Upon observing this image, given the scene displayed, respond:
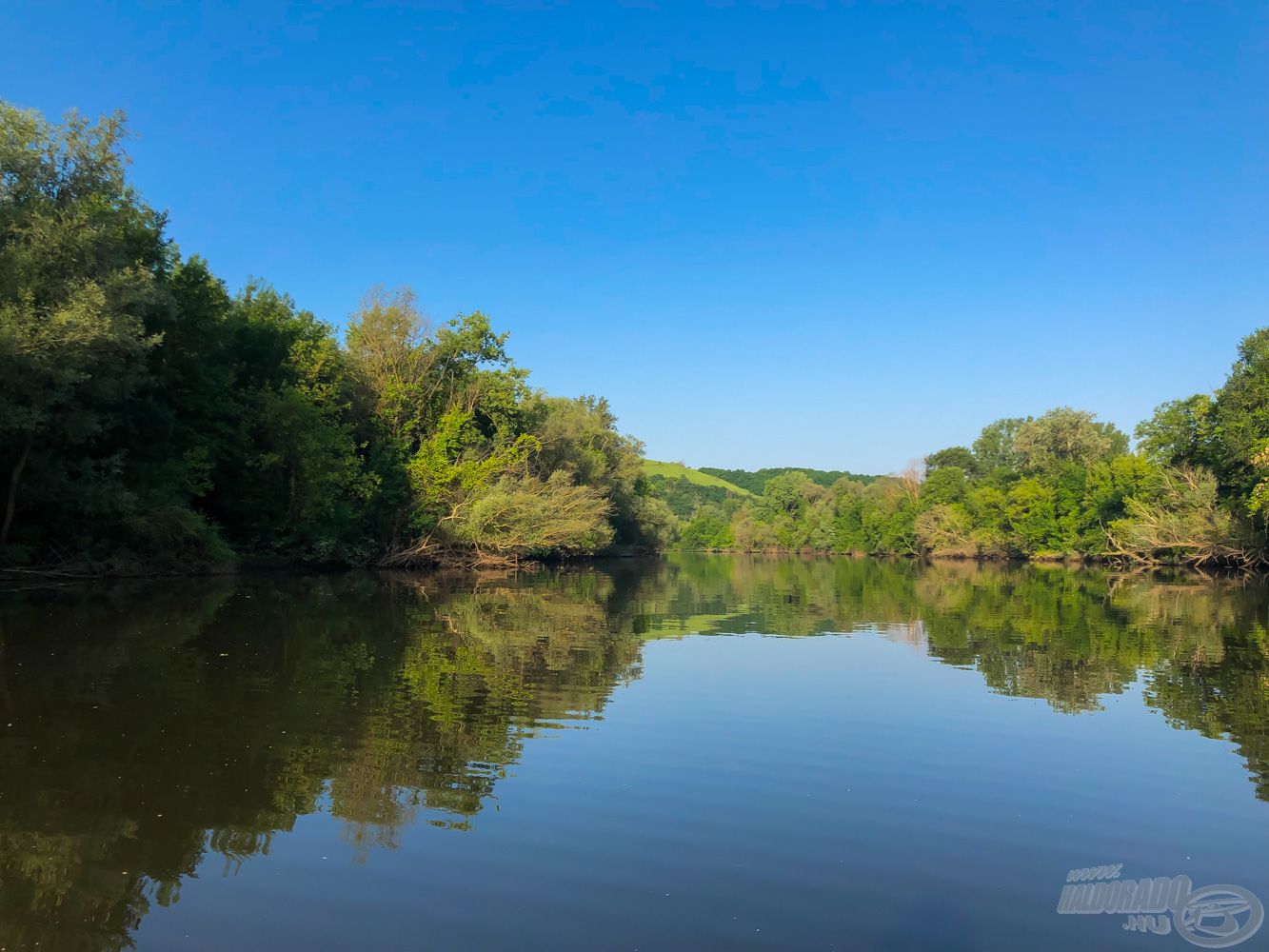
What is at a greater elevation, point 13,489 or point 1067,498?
point 1067,498

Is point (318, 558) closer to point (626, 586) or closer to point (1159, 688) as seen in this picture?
point (626, 586)

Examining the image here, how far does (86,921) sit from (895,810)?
611 cm

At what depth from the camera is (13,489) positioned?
24.3 meters

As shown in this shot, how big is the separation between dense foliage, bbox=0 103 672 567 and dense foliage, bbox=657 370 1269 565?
36797mm

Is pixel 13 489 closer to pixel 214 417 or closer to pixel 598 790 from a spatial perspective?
pixel 214 417

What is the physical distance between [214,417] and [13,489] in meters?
11.5

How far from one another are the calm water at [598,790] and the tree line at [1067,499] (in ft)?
110

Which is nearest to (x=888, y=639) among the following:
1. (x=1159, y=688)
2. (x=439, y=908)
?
(x=1159, y=688)

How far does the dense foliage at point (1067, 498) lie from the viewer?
43.9m

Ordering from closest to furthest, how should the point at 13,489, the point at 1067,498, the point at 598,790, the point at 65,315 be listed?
the point at 598,790 → the point at 65,315 → the point at 13,489 → the point at 1067,498

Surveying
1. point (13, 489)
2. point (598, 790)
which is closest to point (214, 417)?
point (13, 489)

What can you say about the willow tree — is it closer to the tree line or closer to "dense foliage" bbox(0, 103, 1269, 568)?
"dense foliage" bbox(0, 103, 1269, 568)

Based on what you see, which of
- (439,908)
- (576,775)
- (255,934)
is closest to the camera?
(255,934)

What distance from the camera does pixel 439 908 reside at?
5.10 metres
